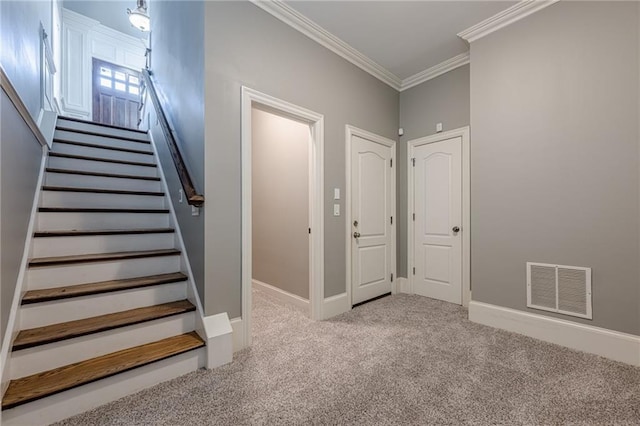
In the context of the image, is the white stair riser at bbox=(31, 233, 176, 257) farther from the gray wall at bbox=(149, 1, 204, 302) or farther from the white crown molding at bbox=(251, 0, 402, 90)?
the white crown molding at bbox=(251, 0, 402, 90)

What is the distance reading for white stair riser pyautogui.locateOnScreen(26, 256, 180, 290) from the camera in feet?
5.98

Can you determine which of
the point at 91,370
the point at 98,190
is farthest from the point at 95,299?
the point at 98,190

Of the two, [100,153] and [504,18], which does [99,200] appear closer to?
[100,153]

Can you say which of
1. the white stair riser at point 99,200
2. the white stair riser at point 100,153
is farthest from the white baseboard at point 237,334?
the white stair riser at point 100,153

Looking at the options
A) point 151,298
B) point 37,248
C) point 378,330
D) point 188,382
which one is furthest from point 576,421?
point 37,248

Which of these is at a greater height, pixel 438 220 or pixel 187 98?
pixel 187 98

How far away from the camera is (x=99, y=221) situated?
8.01 ft

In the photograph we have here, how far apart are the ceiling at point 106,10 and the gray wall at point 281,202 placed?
3.48m

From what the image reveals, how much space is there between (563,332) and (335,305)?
1.97m

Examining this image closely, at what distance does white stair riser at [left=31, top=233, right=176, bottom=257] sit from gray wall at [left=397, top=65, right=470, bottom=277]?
2.85 m

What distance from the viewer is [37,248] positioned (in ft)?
6.54

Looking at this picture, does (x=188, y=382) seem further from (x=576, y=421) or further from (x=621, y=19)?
(x=621, y=19)

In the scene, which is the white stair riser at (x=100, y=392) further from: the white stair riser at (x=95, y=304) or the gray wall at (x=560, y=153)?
the gray wall at (x=560, y=153)

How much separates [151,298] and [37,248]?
0.88 metres
